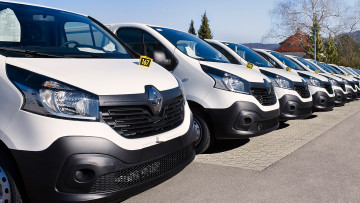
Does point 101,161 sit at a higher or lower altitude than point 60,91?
lower

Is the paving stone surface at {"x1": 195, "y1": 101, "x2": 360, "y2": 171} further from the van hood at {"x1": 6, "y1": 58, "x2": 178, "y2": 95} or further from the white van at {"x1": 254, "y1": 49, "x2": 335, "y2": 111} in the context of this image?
the van hood at {"x1": 6, "y1": 58, "x2": 178, "y2": 95}

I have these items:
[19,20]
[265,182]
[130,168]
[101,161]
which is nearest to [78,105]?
[101,161]

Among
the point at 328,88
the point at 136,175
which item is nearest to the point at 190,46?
the point at 136,175

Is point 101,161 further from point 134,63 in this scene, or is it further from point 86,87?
point 134,63

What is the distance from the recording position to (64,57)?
3131 millimetres

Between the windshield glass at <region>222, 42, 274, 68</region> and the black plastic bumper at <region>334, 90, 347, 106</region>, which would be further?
the black plastic bumper at <region>334, 90, 347, 106</region>

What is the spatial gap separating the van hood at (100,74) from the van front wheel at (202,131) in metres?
1.56

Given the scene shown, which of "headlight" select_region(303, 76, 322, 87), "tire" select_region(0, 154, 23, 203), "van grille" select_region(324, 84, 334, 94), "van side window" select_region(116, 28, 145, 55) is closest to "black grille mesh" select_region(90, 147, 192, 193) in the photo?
"tire" select_region(0, 154, 23, 203)

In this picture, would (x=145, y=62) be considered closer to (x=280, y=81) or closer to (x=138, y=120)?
(x=138, y=120)

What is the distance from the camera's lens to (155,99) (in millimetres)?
3020

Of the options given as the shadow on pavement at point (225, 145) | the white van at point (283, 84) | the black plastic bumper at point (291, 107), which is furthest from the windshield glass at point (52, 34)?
the black plastic bumper at point (291, 107)

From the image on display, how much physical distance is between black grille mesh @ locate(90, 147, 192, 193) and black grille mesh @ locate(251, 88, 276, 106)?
2.28 m

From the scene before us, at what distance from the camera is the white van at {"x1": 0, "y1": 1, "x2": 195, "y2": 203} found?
2.46m

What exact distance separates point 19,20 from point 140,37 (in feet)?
7.56
